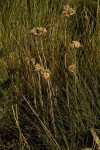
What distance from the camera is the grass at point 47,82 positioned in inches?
68.5

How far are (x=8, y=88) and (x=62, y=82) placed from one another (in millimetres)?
289

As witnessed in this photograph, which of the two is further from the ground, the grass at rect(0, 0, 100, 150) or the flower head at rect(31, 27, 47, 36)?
the flower head at rect(31, 27, 47, 36)

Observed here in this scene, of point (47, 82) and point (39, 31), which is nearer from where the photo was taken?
point (39, 31)

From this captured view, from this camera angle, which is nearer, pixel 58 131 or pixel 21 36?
pixel 58 131

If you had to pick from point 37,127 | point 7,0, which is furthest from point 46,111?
point 7,0

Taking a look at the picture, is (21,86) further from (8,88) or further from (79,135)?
(79,135)

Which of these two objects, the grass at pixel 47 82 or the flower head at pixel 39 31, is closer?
the flower head at pixel 39 31

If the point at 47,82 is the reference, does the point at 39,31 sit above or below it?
above

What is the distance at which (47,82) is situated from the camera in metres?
1.82

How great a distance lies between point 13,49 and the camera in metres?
2.33

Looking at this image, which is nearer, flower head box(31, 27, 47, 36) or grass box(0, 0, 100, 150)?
flower head box(31, 27, 47, 36)

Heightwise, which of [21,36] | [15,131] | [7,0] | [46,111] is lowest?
[15,131]

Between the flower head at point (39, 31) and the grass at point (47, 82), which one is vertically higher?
the flower head at point (39, 31)

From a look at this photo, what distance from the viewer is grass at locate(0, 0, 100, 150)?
1.74m
